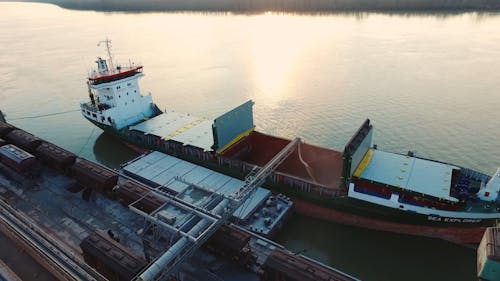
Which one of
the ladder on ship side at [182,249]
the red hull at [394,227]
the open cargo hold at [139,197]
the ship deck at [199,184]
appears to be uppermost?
the ladder on ship side at [182,249]

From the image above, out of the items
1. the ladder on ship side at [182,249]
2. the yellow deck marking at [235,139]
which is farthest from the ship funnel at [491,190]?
the yellow deck marking at [235,139]

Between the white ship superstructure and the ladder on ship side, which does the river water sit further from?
the ladder on ship side

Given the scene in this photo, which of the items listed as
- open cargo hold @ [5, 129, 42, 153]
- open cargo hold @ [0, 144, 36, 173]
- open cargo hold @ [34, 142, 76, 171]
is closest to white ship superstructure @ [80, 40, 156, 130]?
open cargo hold @ [5, 129, 42, 153]

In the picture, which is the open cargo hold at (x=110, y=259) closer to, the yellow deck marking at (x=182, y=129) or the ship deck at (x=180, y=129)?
the ship deck at (x=180, y=129)

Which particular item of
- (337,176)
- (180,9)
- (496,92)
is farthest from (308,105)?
(180,9)

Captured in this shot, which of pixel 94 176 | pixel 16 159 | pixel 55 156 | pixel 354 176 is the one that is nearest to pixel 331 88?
pixel 354 176

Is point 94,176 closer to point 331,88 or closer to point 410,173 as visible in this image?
point 410,173
